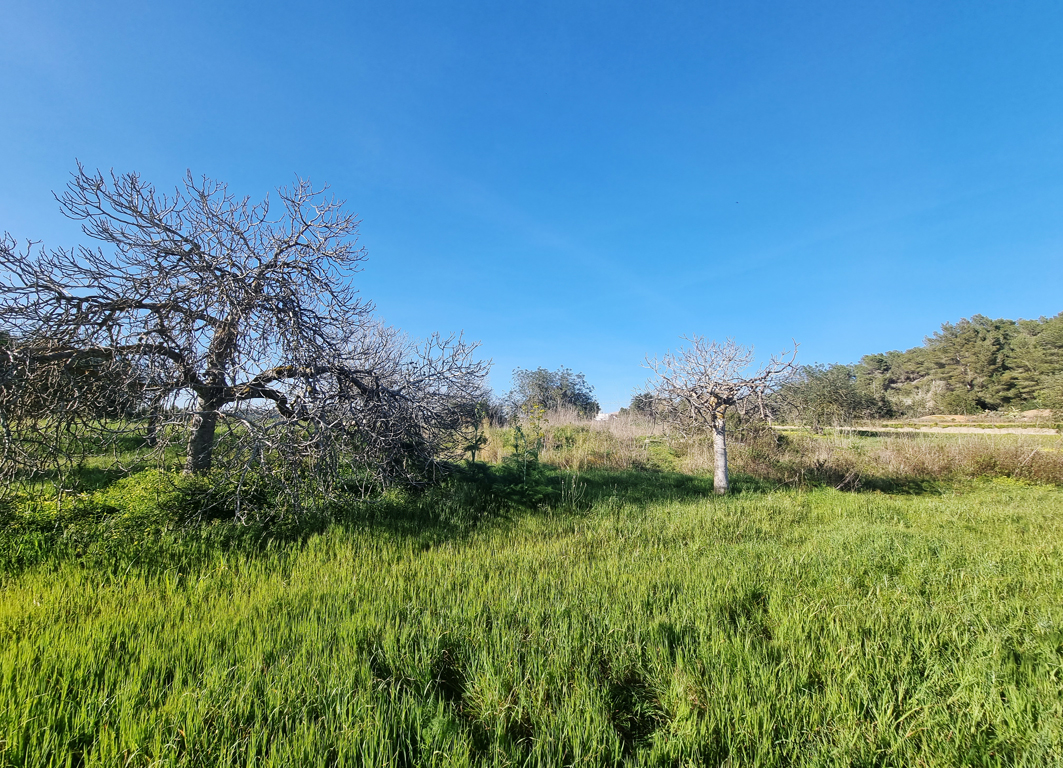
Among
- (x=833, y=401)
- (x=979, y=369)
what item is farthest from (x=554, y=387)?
(x=979, y=369)

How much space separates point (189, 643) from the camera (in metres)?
2.80

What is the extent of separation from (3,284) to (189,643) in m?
6.39

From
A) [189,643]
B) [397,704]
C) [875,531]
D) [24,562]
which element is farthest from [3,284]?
[875,531]

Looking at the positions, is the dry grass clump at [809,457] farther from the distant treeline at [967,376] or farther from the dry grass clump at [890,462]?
the distant treeline at [967,376]

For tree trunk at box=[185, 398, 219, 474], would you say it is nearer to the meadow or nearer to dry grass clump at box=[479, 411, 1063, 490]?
the meadow

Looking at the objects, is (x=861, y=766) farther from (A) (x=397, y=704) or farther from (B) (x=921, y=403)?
(B) (x=921, y=403)

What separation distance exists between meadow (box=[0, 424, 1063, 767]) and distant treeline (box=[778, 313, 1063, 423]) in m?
30.0

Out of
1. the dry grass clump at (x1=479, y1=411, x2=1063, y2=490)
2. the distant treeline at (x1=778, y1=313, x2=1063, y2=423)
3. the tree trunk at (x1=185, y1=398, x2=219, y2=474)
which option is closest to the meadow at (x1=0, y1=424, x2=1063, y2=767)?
the tree trunk at (x1=185, y1=398, x2=219, y2=474)

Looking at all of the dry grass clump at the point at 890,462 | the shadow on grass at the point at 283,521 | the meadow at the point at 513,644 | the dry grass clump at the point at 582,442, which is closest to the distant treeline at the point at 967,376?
the dry grass clump at the point at 890,462

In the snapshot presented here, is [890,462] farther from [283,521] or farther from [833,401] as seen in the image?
[833,401]

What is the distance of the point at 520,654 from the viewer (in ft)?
9.41

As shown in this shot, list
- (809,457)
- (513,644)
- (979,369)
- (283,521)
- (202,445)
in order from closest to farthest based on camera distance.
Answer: (513,644) < (283,521) < (202,445) < (809,457) < (979,369)

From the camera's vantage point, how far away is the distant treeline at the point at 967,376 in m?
40.0

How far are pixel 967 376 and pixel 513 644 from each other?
79.7 meters
